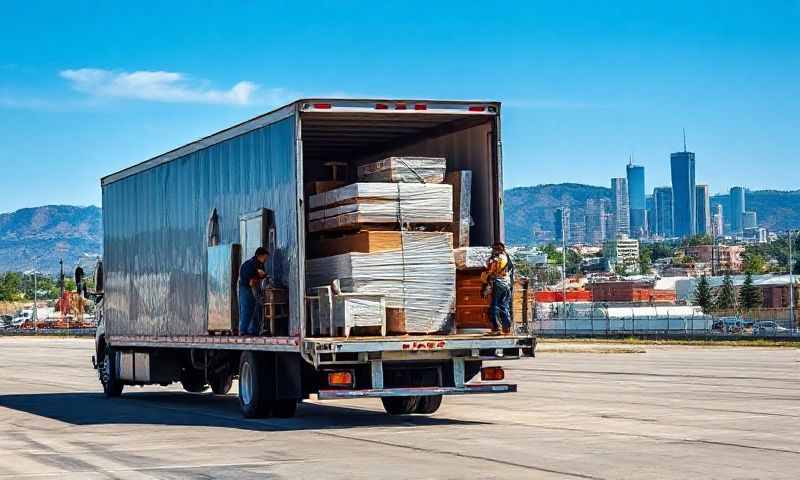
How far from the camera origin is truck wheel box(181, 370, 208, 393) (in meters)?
25.0

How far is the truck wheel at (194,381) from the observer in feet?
82.0

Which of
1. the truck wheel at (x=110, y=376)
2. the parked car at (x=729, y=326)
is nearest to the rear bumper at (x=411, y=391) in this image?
the truck wheel at (x=110, y=376)

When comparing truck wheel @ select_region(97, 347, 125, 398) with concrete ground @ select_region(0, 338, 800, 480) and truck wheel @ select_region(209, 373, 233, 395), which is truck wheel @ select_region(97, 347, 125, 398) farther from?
truck wheel @ select_region(209, 373, 233, 395)

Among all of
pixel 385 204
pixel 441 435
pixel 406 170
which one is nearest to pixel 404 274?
pixel 385 204

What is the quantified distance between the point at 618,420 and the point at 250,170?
20.2ft

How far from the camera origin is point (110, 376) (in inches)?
1052

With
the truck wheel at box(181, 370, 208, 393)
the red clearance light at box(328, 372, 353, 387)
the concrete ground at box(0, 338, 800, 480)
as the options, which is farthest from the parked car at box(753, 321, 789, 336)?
the red clearance light at box(328, 372, 353, 387)

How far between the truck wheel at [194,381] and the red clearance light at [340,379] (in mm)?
7696

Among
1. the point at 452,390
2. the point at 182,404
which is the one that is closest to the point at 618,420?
the point at 452,390

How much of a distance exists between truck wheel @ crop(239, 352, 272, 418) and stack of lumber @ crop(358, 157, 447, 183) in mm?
2950

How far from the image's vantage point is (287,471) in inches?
535

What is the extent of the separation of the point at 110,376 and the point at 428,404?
8449mm

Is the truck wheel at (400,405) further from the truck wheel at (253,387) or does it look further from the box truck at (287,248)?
the truck wheel at (253,387)

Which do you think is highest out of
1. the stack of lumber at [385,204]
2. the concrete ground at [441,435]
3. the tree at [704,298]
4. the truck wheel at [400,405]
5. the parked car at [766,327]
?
the stack of lumber at [385,204]
